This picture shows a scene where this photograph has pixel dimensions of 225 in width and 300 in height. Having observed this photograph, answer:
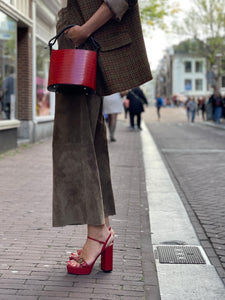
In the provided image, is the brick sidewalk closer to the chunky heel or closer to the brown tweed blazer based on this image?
the chunky heel

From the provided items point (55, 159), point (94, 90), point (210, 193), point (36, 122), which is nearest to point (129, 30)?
point (94, 90)

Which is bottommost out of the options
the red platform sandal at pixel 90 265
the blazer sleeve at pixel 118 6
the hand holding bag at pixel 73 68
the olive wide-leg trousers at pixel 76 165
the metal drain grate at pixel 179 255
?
the metal drain grate at pixel 179 255

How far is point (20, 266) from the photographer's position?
2891 mm

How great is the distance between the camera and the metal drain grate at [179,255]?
3115 millimetres

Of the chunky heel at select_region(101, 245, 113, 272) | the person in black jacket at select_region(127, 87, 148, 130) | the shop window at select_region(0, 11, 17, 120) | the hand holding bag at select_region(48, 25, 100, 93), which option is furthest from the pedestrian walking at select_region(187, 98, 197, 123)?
the hand holding bag at select_region(48, 25, 100, 93)

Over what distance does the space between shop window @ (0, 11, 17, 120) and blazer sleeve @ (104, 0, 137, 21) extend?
751 centimetres

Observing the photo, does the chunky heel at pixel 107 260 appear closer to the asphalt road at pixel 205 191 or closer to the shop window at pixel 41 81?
the asphalt road at pixel 205 191

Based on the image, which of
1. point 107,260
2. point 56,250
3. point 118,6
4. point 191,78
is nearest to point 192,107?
point 56,250

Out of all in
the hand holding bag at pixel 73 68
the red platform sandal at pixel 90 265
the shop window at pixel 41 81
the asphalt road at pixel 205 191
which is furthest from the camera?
the shop window at pixel 41 81

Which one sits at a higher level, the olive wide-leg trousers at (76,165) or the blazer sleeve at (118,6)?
the blazer sleeve at (118,6)

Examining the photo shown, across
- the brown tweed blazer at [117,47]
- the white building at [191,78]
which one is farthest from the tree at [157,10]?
the white building at [191,78]

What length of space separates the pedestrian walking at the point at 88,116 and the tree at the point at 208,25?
109 ft

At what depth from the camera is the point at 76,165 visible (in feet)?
8.83

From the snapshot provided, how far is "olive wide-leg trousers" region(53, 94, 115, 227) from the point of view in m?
2.68
